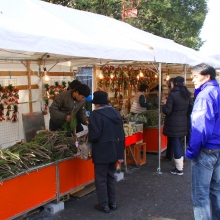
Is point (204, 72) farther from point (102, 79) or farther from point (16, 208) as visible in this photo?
point (102, 79)

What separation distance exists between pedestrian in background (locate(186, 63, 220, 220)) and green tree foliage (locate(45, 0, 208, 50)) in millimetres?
10678

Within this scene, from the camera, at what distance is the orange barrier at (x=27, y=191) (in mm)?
3188

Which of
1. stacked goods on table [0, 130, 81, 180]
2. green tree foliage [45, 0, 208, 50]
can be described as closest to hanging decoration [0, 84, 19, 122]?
Answer: stacked goods on table [0, 130, 81, 180]

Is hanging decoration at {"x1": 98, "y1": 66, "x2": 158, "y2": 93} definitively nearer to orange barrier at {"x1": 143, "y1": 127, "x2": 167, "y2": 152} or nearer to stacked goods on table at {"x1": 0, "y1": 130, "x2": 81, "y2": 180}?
orange barrier at {"x1": 143, "y1": 127, "x2": 167, "y2": 152}

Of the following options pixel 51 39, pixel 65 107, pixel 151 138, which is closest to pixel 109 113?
pixel 51 39

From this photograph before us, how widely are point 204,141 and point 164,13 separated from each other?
1310 cm

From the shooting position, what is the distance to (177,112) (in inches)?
207

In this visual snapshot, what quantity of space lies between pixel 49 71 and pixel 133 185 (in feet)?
11.0

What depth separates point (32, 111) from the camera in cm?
651

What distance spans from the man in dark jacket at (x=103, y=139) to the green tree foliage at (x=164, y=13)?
9902 mm

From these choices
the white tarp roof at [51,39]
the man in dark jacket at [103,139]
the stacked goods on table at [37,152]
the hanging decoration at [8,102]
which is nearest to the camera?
the white tarp roof at [51,39]

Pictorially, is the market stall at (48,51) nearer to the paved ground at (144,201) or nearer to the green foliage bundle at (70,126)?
the paved ground at (144,201)

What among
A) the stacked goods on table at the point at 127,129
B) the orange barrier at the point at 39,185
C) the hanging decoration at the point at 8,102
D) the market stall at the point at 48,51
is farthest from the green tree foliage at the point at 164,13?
the orange barrier at the point at 39,185

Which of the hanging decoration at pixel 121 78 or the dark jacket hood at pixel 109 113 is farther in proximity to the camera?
the hanging decoration at pixel 121 78
